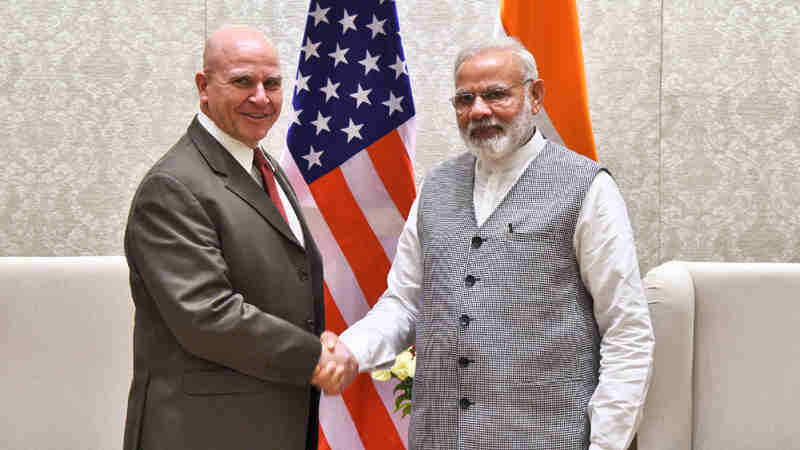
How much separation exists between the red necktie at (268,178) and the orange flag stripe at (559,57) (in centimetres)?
117

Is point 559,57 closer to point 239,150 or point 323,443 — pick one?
point 239,150

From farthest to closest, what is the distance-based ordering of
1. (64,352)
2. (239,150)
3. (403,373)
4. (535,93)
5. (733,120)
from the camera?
1. (733,120)
2. (64,352)
3. (403,373)
4. (535,93)
5. (239,150)

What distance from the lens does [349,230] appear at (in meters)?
2.81

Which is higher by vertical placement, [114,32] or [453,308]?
[114,32]

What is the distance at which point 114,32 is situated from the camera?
3219mm

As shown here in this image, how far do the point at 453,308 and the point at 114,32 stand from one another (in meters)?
2.07

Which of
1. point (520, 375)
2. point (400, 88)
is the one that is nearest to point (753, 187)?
point (400, 88)

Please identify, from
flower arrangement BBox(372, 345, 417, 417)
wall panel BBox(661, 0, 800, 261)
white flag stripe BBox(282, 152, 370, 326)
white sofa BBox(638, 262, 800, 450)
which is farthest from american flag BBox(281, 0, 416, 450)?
wall panel BBox(661, 0, 800, 261)

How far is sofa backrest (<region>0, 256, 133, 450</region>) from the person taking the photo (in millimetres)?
2992

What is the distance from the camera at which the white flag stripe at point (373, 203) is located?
282 cm

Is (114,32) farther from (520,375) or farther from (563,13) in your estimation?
(520,375)

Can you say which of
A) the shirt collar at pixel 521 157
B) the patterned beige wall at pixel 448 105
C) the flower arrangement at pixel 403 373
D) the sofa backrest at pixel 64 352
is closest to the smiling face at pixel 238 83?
the shirt collar at pixel 521 157

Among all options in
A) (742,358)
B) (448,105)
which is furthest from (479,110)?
(742,358)

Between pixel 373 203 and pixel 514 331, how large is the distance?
1009mm
